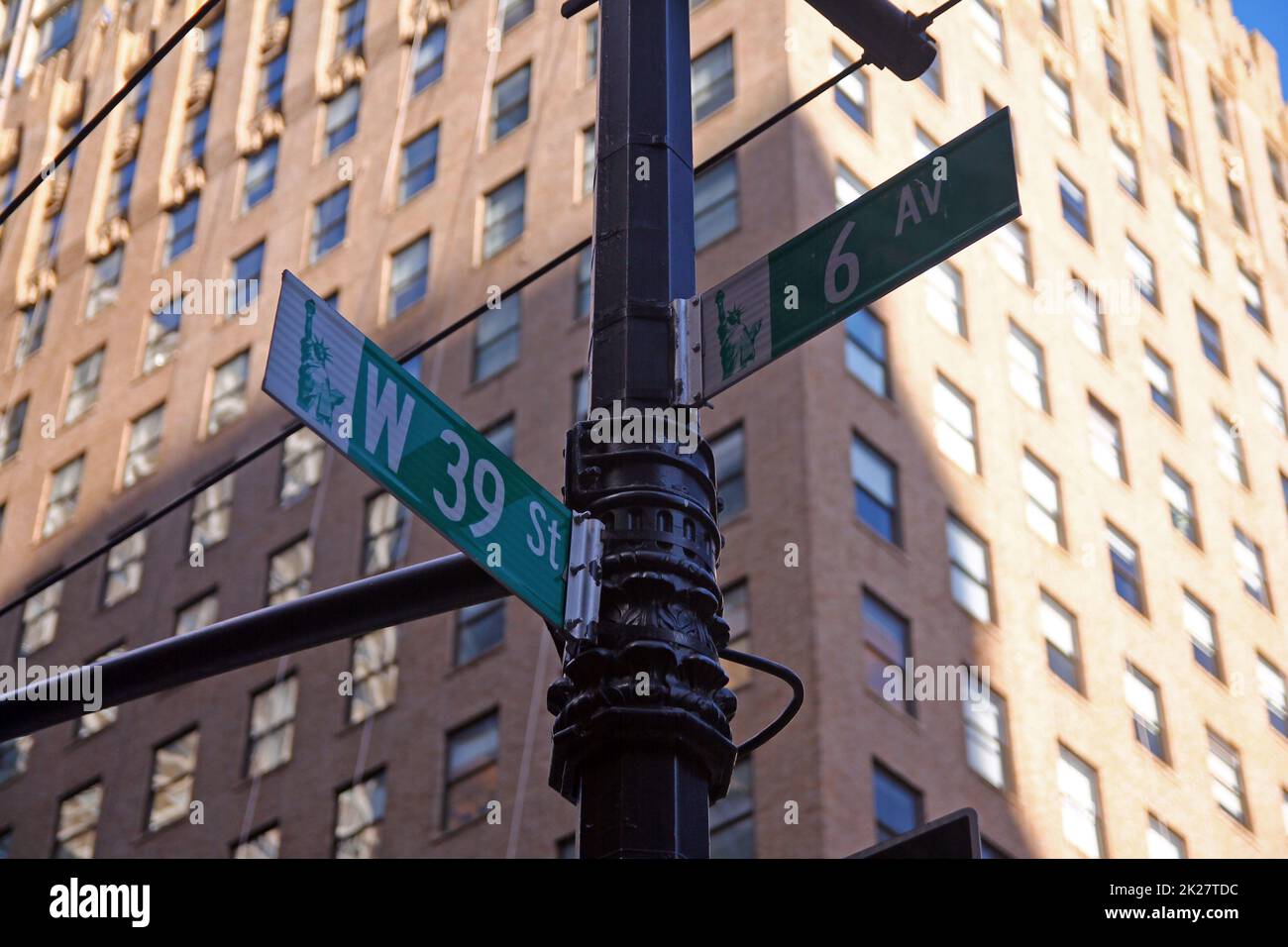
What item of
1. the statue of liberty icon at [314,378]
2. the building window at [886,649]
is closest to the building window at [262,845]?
the building window at [886,649]

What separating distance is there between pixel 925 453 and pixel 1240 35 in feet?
97.8

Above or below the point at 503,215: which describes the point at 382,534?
below

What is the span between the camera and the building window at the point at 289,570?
130 feet

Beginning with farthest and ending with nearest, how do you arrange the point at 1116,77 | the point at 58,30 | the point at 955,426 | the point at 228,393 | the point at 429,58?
1. the point at 58,30
2. the point at 1116,77
3. the point at 429,58
4. the point at 228,393
5. the point at 955,426

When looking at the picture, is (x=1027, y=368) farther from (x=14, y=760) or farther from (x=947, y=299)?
(x=14, y=760)

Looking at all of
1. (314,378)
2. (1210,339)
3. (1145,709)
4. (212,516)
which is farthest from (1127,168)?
(314,378)

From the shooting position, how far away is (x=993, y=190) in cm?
679

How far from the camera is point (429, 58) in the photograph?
46.9 m

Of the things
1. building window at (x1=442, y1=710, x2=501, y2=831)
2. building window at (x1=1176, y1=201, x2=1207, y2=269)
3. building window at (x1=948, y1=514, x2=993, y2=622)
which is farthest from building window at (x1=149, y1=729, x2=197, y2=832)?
building window at (x1=1176, y1=201, x2=1207, y2=269)

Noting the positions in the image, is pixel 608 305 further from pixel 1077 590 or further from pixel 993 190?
pixel 1077 590

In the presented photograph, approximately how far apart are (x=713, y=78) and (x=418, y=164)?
28.2 feet

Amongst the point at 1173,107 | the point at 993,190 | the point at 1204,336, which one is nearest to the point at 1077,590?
the point at 1204,336

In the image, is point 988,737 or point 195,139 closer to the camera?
point 988,737

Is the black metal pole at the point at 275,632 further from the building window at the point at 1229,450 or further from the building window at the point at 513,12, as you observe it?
the building window at the point at 1229,450
